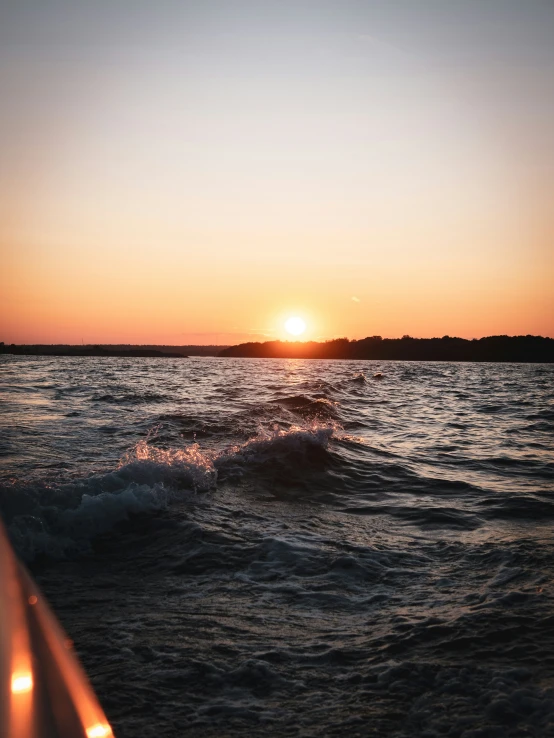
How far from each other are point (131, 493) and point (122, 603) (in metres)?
3.00

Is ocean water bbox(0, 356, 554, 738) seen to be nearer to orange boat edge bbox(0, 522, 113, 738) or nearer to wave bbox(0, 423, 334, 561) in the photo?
wave bbox(0, 423, 334, 561)

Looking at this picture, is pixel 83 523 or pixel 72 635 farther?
pixel 83 523

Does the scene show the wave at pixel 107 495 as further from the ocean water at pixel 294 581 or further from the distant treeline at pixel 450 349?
the distant treeline at pixel 450 349

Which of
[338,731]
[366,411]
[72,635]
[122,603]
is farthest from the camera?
[366,411]

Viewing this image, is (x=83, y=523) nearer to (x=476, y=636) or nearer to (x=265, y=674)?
(x=265, y=674)

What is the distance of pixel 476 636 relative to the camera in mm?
3871

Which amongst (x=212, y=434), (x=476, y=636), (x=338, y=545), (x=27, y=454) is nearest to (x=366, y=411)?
(x=212, y=434)

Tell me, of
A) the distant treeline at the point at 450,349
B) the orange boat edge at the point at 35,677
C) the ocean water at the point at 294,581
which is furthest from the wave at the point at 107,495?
the distant treeline at the point at 450,349

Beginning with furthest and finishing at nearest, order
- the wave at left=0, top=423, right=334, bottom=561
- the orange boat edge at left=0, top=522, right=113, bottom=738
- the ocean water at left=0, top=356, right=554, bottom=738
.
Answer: the wave at left=0, top=423, right=334, bottom=561 < the ocean water at left=0, top=356, right=554, bottom=738 < the orange boat edge at left=0, top=522, right=113, bottom=738

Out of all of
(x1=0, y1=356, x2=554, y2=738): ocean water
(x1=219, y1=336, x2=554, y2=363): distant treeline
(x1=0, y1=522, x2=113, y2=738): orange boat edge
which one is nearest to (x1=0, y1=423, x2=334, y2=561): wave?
(x1=0, y1=356, x2=554, y2=738): ocean water

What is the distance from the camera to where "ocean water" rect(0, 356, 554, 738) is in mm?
3131

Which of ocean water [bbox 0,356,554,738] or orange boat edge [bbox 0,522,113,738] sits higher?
orange boat edge [bbox 0,522,113,738]

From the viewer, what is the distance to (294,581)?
16.2 feet

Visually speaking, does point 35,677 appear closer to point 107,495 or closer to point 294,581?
point 294,581
